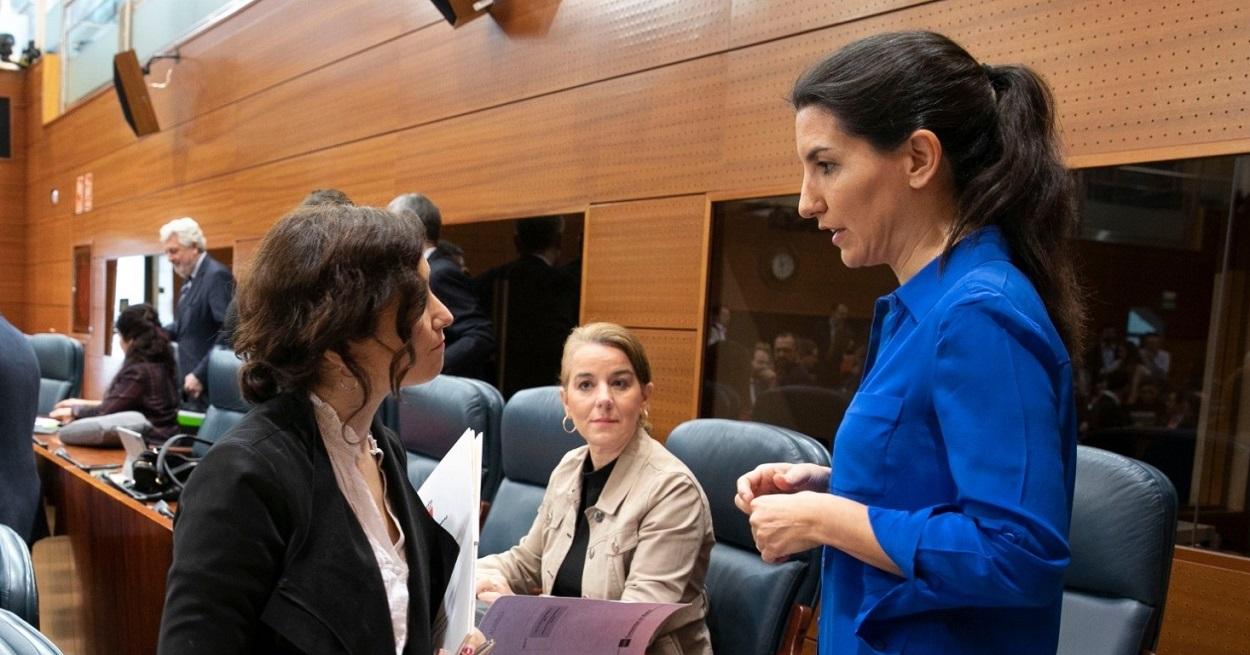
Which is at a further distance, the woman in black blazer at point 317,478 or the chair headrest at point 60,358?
the chair headrest at point 60,358

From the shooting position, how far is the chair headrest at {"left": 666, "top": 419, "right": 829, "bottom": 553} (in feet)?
6.52

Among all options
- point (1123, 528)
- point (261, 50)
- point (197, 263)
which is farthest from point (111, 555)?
point (261, 50)

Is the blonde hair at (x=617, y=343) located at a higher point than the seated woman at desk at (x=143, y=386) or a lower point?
higher

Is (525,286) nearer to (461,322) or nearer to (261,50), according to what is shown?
(461,322)

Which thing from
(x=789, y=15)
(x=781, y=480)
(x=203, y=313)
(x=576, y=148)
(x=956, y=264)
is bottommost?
(x=203, y=313)

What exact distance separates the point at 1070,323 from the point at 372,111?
512 centimetres

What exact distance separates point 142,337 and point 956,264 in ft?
15.3

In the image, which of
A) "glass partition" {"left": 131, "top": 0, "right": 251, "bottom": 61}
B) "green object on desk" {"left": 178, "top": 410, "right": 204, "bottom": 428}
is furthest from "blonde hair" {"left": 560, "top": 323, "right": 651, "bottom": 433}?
"glass partition" {"left": 131, "top": 0, "right": 251, "bottom": 61}

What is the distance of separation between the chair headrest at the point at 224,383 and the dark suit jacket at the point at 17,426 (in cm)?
102

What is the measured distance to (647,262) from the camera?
12.6 feet

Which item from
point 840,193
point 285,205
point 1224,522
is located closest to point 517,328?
point 285,205

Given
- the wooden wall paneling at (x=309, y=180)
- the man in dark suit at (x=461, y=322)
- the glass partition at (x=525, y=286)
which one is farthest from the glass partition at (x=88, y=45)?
the man in dark suit at (x=461, y=322)

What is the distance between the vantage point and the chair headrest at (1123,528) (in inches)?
60.6

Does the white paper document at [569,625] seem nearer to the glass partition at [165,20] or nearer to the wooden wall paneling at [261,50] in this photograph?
the wooden wall paneling at [261,50]
